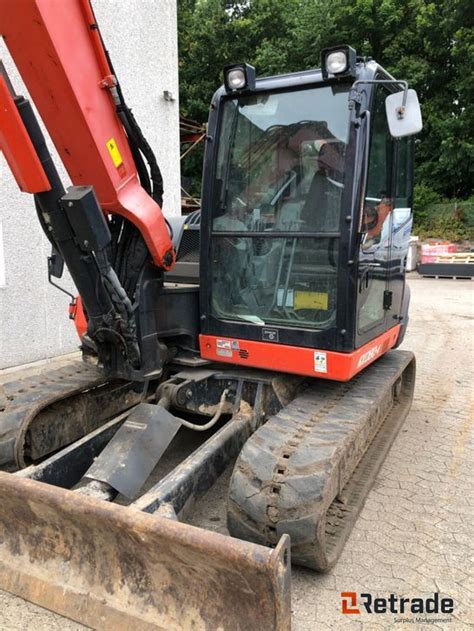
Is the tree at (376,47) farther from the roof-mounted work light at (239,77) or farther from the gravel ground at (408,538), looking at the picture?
the gravel ground at (408,538)

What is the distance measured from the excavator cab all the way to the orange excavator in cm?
1

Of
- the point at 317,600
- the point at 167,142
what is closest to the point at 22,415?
the point at 317,600

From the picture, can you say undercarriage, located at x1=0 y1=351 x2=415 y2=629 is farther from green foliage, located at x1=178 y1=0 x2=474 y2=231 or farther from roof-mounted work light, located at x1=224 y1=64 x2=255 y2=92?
green foliage, located at x1=178 y1=0 x2=474 y2=231

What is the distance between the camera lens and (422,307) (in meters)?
11.3

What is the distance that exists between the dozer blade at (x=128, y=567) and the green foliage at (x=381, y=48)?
74.3ft

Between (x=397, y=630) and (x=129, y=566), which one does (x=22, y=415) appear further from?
(x=397, y=630)

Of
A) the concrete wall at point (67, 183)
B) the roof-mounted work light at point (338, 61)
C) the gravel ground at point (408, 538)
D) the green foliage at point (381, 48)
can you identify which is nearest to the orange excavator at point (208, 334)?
the roof-mounted work light at point (338, 61)

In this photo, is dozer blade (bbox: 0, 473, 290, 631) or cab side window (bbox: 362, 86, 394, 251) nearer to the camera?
dozer blade (bbox: 0, 473, 290, 631)

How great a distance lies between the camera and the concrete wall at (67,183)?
5.80 metres

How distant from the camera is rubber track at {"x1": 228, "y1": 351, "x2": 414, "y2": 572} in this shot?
2354 mm

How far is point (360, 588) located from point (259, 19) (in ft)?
93.1

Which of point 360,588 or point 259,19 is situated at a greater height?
point 259,19

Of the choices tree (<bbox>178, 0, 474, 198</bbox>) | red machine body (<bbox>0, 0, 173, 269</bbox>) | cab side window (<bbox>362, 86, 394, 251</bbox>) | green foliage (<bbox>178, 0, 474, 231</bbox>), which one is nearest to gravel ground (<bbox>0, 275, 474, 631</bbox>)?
cab side window (<bbox>362, 86, 394, 251</bbox>)

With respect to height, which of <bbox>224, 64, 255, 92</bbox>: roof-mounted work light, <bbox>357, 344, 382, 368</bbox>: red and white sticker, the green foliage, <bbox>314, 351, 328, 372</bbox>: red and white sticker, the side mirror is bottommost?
<bbox>357, 344, 382, 368</bbox>: red and white sticker
